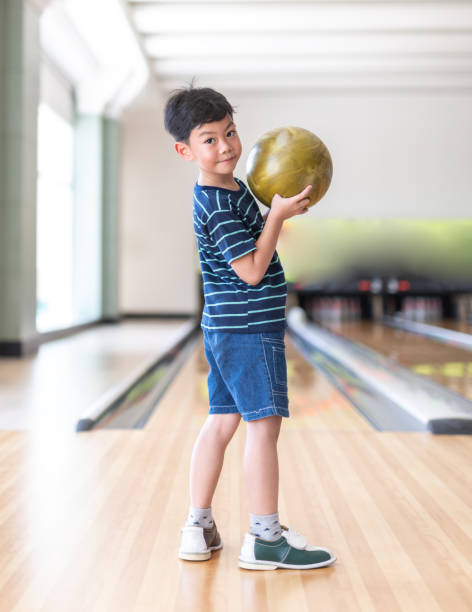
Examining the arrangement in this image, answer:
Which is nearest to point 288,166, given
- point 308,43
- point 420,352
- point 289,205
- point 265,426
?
point 289,205

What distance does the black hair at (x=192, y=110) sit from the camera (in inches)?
74.8

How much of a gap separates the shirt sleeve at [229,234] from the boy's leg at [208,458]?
1.57 ft

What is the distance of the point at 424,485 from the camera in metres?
2.65

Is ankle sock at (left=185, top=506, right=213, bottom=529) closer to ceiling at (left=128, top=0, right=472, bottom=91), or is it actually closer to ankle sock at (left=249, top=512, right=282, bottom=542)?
ankle sock at (left=249, top=512, right=282, bottom=542)

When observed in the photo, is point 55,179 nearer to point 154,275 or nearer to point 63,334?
point 63,334

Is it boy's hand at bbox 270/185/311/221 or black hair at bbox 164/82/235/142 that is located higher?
black hair at bbox 164/82/235/142

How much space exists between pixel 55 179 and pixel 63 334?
7.64 ft

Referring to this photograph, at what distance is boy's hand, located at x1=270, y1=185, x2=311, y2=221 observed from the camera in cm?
188

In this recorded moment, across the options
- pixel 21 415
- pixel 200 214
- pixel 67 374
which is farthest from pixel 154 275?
pixel 200 214

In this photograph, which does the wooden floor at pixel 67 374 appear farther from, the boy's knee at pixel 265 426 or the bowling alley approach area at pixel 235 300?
the boy's knee at pixel 265 426

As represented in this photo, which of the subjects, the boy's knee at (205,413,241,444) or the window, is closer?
the boy's knee at (205,413,241,444)

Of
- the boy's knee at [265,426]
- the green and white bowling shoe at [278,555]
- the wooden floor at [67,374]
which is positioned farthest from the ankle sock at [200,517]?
the wooden floor at [67,374]

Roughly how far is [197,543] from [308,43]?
8977 millimetres

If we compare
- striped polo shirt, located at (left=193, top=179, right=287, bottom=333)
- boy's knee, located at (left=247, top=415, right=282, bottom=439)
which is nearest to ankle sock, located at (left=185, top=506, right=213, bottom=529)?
boy's knee, located at (left=247, top=415, right=282, bottom=439)
